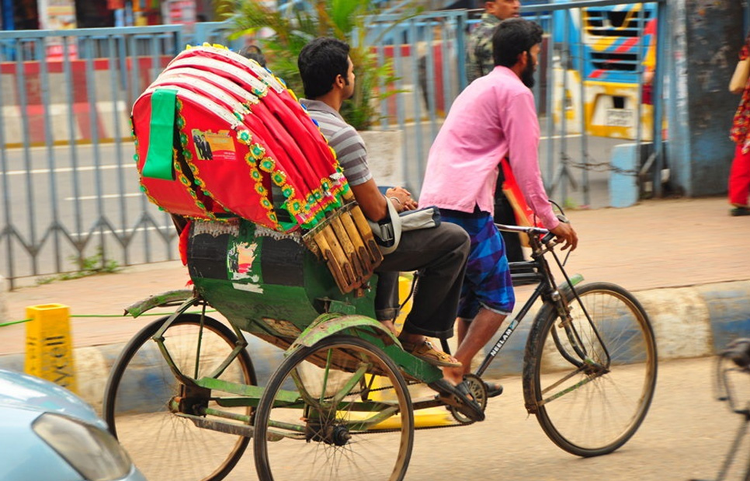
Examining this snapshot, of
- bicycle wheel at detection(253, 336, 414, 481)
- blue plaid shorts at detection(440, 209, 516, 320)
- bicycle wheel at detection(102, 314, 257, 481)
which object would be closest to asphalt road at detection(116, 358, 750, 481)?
bicycle wheel at detection(102, 314, 257, 481)

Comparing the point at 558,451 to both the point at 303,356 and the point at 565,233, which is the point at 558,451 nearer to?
the point at 565,233

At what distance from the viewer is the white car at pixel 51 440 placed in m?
2.61

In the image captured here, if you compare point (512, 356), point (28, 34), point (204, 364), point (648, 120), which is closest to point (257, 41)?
point (28, 34)

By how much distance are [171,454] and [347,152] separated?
1531mm

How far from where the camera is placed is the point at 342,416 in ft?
13.1

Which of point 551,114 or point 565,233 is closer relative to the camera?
point 565,233

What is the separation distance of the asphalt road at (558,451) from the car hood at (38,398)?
1.28 metres

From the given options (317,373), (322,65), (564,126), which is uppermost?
(322,65)

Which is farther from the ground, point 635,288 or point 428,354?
point 428,354

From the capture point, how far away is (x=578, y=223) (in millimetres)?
8992

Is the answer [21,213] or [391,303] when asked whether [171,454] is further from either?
[21,213]

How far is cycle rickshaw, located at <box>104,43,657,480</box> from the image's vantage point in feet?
12.2

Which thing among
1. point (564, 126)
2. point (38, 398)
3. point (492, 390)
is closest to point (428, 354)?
point (492, 390)

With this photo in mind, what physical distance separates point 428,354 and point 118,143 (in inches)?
172
